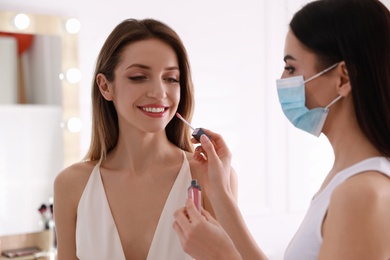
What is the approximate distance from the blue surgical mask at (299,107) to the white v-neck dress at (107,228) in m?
0.51

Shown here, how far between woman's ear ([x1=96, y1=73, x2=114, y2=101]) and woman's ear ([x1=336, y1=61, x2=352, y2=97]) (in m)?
0.74

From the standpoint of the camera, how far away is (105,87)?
1.47m

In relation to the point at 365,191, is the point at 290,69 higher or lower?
higher

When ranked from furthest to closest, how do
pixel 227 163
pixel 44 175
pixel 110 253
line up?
pixel 44 175, pixel 110 253, pixel 227 163

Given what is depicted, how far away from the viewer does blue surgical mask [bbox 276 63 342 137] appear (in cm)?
94

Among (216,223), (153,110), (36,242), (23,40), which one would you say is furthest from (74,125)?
(216,223)

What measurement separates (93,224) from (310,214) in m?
0.76

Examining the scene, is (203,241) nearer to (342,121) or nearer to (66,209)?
(342,121)

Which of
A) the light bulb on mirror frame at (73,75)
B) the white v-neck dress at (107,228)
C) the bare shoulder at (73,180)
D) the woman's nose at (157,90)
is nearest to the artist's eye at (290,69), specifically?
the woman's nose at (157,90)

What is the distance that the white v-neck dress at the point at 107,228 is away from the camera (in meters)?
1.39

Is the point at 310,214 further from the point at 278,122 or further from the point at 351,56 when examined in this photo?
the point at 278,122

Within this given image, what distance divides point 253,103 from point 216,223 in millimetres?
1847

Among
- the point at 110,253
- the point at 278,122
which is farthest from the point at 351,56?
the point at 278,122

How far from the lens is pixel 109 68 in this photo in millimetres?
1439
